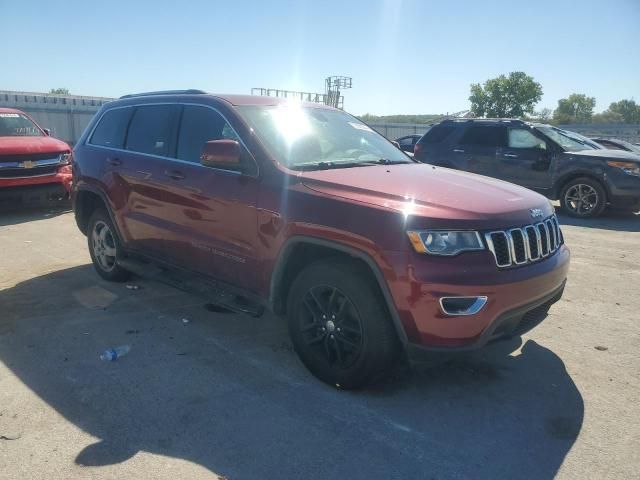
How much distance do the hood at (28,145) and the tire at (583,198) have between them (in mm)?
Answer: 9574

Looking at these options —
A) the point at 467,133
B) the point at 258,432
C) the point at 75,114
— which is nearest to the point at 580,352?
the point at 258,432

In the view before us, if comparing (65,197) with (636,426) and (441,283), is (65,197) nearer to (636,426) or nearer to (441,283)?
(441,283)

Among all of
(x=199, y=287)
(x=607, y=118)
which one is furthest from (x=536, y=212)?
(x=607, y=118)

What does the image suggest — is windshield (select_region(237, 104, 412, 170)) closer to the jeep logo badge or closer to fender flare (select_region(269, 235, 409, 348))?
fender flare (select_region(269, 235, 409, 348))

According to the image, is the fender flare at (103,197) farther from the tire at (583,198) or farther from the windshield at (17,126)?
the tire at (583,198)

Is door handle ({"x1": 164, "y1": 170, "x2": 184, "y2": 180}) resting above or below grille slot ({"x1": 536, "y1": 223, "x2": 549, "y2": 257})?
above

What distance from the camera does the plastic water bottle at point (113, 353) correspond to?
393 centimetres

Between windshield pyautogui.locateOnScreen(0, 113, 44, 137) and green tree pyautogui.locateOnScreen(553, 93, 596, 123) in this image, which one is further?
green tree pyautogui.locateOnScreen(553, 93, 596, 123)

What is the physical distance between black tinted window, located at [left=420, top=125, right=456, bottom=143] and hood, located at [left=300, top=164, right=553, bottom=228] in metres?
8.04

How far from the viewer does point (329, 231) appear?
3.32m

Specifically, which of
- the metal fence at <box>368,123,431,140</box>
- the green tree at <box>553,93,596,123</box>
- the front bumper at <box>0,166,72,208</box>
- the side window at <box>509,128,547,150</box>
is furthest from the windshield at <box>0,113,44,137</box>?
the green tree at <box>553,93,596,123</box>

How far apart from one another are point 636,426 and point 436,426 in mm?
1176

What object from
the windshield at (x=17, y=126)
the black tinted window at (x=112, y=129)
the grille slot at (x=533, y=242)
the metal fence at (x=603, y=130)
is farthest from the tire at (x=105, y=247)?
the metal fence at (x=603, y=130)

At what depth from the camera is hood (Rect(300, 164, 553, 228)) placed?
3127mm
